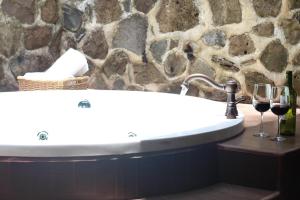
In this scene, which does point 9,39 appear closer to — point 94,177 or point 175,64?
point 175,64

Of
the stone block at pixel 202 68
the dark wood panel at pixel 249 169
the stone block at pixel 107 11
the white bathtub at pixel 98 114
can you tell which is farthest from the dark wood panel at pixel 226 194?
the stone block at pixel 107 11

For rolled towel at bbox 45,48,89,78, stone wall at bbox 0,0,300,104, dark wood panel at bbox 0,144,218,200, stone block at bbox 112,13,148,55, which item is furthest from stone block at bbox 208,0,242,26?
dark wood panel at bbox 0,144,218,200

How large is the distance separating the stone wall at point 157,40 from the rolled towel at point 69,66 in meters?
0.35

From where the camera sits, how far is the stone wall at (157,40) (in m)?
3.20

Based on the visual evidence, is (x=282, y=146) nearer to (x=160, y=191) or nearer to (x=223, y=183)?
(x=223, y=183)

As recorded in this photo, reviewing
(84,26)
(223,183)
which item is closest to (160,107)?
(223,183)

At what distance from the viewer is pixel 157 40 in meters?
3.74

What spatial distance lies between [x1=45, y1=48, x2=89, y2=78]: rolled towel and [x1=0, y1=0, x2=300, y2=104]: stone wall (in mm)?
352

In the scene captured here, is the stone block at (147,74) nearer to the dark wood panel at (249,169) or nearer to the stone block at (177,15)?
the stone block at (177,15)

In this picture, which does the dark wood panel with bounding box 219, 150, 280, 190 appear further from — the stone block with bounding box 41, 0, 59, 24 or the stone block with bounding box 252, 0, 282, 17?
the stone block with bounding box 41, 0, 59, 24

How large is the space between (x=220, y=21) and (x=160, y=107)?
29.9 inches

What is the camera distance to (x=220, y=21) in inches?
134

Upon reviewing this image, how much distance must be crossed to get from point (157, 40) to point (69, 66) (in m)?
0.64

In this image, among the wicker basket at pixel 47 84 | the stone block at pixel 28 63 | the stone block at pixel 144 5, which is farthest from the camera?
the stone block at pixel 28 63
